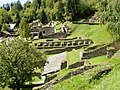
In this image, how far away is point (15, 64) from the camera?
2703 centimetres

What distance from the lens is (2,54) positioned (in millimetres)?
27078

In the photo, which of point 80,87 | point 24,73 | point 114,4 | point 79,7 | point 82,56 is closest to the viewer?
point 80,87

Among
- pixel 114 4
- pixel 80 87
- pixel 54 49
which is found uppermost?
pixel 114 4

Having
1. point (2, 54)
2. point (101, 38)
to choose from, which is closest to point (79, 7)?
point (101, 38)

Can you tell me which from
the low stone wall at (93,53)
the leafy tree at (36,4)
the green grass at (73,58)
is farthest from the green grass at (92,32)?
the leafy tree at (36,4)

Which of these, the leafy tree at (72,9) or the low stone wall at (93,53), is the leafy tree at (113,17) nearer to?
the low stone wall at (93,53)

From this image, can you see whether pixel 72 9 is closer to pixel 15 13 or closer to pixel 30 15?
pixel 30 15

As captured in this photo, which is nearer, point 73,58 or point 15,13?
point 73,58

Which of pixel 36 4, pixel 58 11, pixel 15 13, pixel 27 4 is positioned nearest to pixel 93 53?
A: pixel 58 11

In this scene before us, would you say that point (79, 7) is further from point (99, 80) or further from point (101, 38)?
point (99, 80)

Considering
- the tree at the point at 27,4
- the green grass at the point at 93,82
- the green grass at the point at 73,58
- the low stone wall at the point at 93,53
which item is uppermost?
the tree at the point at 27,4

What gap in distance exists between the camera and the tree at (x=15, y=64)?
2655cm

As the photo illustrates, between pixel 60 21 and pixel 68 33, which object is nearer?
pixel 68 33

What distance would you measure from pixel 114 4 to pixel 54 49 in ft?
66.0
